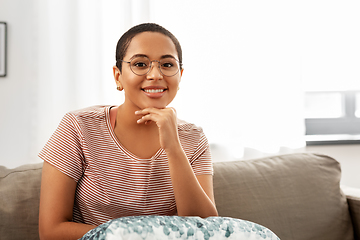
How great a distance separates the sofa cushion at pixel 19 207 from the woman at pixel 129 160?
0.19m

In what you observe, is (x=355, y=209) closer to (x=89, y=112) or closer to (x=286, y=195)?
(x=286, y=195)

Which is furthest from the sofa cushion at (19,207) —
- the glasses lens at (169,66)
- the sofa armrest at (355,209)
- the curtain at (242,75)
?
the sofa armrest at (355,209)

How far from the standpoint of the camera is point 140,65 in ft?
3.48

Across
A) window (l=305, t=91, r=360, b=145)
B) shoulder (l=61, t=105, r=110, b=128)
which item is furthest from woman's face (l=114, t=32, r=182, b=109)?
window (l=305, t=91, r=360, b=145)

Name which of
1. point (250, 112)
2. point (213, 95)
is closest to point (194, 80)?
point (213, 95)

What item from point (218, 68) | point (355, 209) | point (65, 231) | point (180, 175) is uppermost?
point (218, 68)

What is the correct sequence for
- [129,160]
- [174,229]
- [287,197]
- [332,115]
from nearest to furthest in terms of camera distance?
[174,229] < [129,160] < [287,197] < [332,115]

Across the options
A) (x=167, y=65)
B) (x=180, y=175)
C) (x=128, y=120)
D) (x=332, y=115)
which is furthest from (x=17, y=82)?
(x=332, y=115)

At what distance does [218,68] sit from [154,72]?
1.26 meters

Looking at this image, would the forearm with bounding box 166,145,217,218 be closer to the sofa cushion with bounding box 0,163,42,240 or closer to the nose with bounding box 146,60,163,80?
the nose with bounding box 146,60,163,80

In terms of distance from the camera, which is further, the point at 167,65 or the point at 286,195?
the point at 286,195

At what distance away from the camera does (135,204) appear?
42.1 inches

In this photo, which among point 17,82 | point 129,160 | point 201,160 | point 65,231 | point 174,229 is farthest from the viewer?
point 17,82

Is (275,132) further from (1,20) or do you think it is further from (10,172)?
(1,20)
